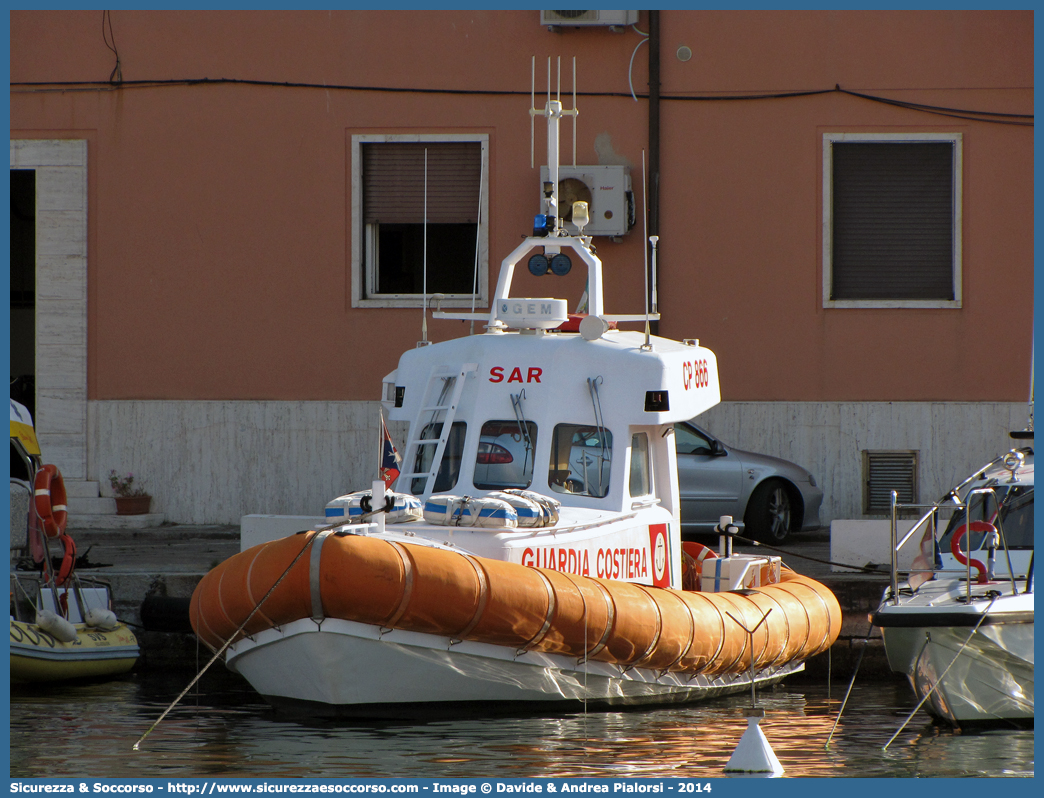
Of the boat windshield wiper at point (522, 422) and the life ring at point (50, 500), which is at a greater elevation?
the boat windshield wiper at point (522, 422)

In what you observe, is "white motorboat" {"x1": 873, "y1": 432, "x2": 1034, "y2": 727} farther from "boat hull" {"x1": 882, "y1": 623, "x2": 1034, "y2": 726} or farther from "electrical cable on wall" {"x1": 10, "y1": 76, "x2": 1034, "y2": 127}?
"electrical cable on wall" {"x1": 10, "y1": 76, "x2": 1034, "y2": 127}

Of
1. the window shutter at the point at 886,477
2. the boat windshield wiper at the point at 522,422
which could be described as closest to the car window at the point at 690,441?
the window shutter at the point at 886,477

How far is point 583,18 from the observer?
1442 cm

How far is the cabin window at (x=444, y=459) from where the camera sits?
880 cm

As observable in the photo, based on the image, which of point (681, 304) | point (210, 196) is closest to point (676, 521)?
point (681, 304)

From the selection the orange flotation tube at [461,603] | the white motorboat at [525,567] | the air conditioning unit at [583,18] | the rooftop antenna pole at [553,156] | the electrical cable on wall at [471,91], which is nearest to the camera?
the orange flotation tube at [461,603]

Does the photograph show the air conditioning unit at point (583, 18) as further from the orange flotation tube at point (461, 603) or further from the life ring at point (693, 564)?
the orange flotation tube at point (461, 603)

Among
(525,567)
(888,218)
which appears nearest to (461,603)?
(525,567)

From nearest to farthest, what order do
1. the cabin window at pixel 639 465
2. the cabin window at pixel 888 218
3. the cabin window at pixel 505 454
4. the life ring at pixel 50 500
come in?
the cabin window at pixel 505 454 → the cabin window at pixel 639 465 → the life ring at pixel 50 500 → the cabin window at pixel 888 218

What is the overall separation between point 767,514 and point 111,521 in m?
6.92

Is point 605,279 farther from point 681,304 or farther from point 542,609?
point 542,609

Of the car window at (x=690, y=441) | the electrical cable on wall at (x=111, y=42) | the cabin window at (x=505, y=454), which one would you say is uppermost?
the electrical cable on wall at (x=111, y=42)

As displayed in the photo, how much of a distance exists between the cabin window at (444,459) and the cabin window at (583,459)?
641mm

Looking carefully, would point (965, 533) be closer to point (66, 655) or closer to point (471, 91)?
point (66, 655)
